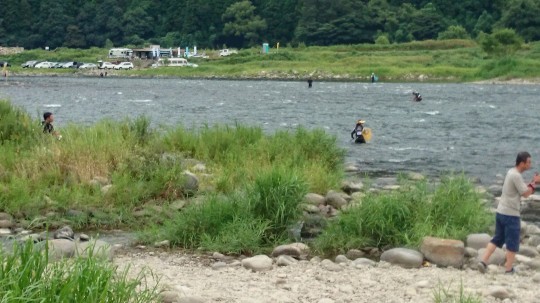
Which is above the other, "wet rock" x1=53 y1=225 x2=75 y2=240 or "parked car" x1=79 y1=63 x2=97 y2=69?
"wet rock" x1=53 y1=225 x2=75 y2=240

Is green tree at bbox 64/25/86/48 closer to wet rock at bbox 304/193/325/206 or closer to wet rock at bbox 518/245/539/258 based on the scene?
wet rock at bbox 304/193/325/206

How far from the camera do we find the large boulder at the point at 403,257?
10250 millimetres

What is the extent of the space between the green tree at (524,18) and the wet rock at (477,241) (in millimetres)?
119477

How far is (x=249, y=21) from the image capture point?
161 metres

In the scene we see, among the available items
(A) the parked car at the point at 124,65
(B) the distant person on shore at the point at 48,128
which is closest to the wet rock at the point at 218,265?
(B) the distant person on shore at the point at 48,128

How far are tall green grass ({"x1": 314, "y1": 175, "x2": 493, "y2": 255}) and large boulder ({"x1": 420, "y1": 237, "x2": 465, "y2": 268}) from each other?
1.53ft

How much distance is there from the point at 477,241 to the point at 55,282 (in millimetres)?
6929

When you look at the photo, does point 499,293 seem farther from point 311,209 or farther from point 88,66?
point 88,66

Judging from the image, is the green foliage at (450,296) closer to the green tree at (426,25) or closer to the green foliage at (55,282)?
the green foliage at (55,282)

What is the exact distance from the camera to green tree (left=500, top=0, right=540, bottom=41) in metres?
123

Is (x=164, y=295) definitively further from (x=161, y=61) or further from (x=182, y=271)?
(x=161, y=61)

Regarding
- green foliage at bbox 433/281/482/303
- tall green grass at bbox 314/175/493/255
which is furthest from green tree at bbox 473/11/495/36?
green foliage at bbox 433/281/482/303

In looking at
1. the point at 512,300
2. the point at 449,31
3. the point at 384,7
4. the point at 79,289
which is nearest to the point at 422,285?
the point at 512,300

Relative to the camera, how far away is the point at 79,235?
11812mm
